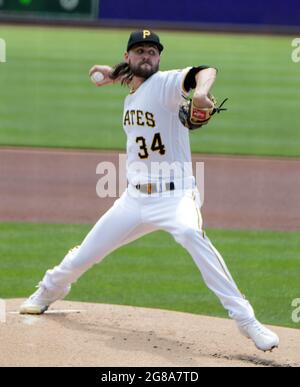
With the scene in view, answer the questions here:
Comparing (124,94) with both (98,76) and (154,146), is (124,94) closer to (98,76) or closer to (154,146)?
(98,76)

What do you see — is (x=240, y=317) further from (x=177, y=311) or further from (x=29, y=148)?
(x=29, y=148)

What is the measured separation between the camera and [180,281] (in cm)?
780

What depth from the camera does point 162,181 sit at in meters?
5.66

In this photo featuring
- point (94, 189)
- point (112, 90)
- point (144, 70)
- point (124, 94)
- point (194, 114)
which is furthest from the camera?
point (112, 90)

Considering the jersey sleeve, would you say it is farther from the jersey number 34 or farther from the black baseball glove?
the jersey number 34

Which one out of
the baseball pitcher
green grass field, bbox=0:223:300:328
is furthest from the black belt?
green grass field, bbox=0:223:300:328

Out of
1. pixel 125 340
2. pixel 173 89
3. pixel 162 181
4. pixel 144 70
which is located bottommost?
pixel 125 340

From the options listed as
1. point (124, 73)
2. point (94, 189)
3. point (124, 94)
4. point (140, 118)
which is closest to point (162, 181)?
point (140, 118)

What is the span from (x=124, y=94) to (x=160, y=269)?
10.7m

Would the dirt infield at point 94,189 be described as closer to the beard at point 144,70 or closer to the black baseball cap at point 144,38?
the beard at point 144,70

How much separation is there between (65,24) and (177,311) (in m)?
20.5

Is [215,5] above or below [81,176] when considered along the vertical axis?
above

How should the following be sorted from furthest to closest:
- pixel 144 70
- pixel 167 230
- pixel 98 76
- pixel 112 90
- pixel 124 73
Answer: pixel 112 90
pixel 98 76
pixel 124 73
pixel 144 70
pixel 167 230
